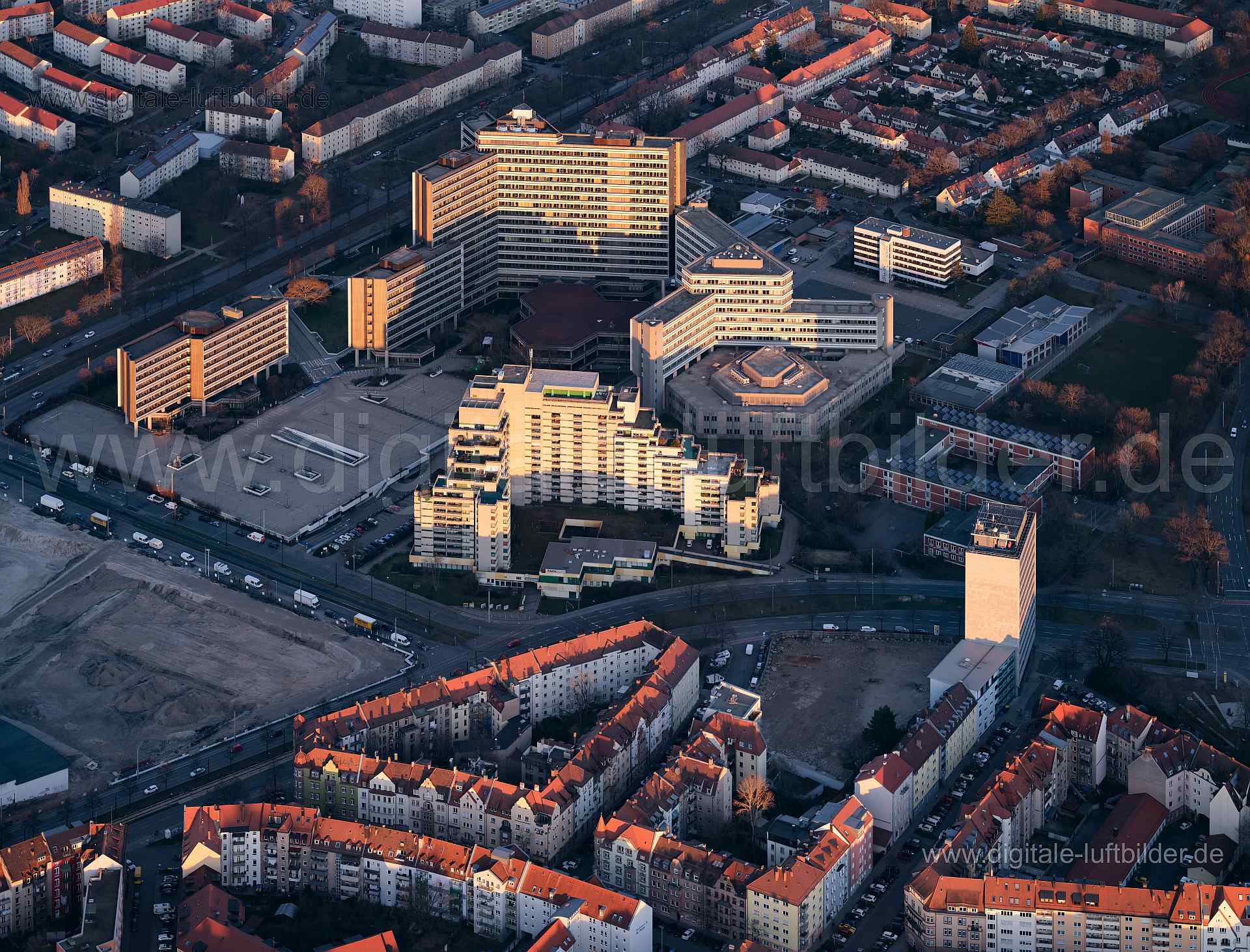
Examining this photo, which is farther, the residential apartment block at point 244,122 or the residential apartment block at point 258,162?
the residential apartment block at point 244,122

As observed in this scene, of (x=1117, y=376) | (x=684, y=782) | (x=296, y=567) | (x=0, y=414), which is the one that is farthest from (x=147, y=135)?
(x=684, y=782)

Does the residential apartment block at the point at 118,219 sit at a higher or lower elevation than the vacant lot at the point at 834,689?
higher

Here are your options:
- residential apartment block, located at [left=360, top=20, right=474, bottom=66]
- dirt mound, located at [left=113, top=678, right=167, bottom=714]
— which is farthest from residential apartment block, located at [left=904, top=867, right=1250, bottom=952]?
residential apartment block, located at [left=360, top=20, right=474, bottom=66]

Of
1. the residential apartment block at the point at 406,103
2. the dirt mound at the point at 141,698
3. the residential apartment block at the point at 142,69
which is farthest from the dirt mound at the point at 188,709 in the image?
the residential apartment block at the point at 142,69

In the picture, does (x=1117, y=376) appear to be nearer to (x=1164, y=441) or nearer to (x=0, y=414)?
(x=1164, y=441)

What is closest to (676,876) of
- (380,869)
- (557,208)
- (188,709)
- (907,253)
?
(380,869)

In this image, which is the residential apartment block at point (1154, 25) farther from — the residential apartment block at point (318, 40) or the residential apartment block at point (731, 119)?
the residential apartment block at point (318, 40)

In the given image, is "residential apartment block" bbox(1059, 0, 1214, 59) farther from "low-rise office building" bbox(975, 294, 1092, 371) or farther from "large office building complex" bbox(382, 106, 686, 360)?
A: "large office building complex" bbox(382, 106, 686, 360)
